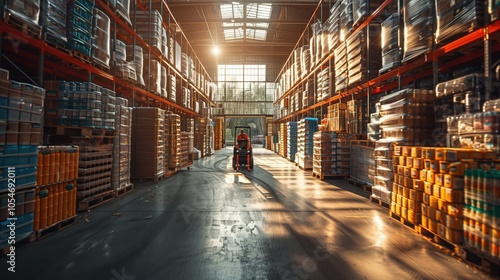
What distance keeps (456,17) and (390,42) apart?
6.64ft

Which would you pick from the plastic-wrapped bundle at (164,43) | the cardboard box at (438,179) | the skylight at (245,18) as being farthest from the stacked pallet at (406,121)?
the skylight at (245,18)

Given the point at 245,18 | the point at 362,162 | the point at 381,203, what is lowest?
the point at 381,203

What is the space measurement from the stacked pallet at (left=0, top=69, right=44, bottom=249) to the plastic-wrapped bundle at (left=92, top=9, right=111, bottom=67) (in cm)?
282

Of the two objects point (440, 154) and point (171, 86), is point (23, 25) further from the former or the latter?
point (171, 86)

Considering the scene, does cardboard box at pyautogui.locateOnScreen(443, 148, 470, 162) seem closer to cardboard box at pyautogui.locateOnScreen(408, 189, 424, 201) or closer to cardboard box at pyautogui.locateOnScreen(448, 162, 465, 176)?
→ cardboard box at pyautogui.locateOnScreen(448, 162, 465, 176)

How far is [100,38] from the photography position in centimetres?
584

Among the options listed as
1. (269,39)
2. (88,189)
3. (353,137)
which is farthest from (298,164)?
(269,39)

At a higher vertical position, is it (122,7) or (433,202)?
(122,7)

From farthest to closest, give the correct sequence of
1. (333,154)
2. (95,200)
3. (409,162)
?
(333,154)
(95,200)
(409,162)

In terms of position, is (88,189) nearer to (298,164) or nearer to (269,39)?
(298,164)

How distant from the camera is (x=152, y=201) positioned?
550 cm

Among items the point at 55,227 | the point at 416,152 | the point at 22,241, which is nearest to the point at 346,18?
the point at 416,152

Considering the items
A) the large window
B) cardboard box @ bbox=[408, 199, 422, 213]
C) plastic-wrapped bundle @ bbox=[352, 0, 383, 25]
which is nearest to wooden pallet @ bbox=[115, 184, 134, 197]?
cardboard box @ bbox=[408, 199, 422, 213]

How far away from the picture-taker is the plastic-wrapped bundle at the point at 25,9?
12.2 feet
